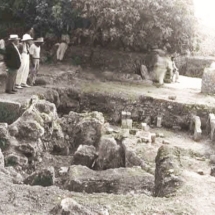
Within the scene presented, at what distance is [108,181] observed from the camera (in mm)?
9906

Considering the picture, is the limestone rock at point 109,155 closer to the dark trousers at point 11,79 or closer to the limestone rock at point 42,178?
the limestone rock at point 42,178

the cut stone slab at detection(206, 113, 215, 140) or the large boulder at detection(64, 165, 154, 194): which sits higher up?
the cut stone slab at detection(206, 113, 215, 140)

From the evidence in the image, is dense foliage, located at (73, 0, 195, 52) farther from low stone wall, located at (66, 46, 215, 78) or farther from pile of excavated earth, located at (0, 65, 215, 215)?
pile of excavated earth, located at (0, 65, 215, 215)

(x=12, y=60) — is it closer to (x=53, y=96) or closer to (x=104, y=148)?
(x=53, y=96)

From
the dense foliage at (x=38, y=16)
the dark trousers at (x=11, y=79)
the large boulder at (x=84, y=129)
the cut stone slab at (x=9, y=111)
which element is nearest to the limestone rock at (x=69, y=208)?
the large boulder at (x=84, y=129)

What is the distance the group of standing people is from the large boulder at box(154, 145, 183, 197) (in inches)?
261

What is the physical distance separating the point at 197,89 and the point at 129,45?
3482 millimetres

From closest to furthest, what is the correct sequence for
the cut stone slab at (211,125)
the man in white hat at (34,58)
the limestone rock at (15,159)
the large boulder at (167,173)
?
the large boulder at (167,173)
the limestone rock at (15,159)
the cut stone slab at (211,125)
the man in white hat at (34,58)

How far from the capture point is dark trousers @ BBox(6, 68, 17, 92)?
1530 cm

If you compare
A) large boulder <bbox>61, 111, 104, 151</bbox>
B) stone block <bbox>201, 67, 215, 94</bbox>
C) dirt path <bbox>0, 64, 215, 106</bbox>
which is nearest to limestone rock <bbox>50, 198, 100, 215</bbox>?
large boulder <bbox>61, 111, 104, 151</bbox>

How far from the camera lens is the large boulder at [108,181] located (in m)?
9.67

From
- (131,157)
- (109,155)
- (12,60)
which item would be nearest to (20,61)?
(12,60)

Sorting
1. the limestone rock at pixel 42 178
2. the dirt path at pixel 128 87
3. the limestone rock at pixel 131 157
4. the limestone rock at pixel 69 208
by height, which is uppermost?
the dirt path at pixel 128 87

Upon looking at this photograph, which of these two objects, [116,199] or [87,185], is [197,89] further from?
[116,199]
